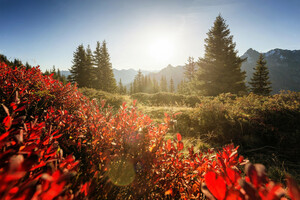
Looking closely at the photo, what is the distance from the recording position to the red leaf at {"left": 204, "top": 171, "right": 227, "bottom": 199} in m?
0.59

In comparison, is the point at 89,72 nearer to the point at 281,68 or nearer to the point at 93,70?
the point at 93,70

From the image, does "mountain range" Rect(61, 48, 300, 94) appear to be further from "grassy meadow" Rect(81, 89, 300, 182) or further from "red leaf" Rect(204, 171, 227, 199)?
"red leaf" Rect(204, 171, 227, 199)

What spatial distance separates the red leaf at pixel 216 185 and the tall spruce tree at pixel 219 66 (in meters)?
15.7

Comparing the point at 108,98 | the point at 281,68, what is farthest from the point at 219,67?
the point at 281,68

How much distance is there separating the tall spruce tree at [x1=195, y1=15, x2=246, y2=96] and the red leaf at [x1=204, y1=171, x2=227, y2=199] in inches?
620

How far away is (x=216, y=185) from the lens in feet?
1.99

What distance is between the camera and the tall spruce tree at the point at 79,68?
24.9 metres

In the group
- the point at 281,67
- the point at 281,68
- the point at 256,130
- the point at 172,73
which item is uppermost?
the point at 172,73

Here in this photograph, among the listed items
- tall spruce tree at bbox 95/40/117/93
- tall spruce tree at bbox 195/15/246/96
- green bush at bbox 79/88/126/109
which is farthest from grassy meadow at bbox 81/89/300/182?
tall spruce tree at bbox 95/40/117/93

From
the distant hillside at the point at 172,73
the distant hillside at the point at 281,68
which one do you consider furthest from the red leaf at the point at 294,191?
the distant hillside at the point at 172,73

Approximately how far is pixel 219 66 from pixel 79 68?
2363 cm

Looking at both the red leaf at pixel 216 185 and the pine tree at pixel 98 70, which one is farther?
the pine tree at pixel 98 70

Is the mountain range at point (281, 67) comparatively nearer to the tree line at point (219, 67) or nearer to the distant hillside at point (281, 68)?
the distant hillside at point (281, 68)

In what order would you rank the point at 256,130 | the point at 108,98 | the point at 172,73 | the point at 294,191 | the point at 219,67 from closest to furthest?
the point at 294,191
the point at 256,130
the point at 108,98
the point at 219,67
the point at 172,73
